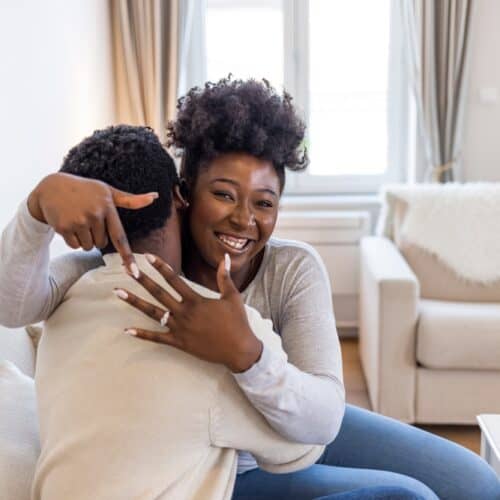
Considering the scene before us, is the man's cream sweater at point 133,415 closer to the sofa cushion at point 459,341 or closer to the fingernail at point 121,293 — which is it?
the fingernail at point 121,293

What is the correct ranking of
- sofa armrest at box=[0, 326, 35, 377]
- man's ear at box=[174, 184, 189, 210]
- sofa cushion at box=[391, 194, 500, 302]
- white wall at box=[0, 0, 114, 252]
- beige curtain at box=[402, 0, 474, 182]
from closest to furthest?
man's ear at box=[174, 184, 189, 210], sofa armrest at box=[0, 326, 35, 377], white wall at box=[0, 0, 114, 252], sofa cushion at box=[391, 194, 500, 302], beige curtain at box=[402, 0, 474, 182]

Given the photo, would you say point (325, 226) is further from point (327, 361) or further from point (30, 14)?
point (327, 361)

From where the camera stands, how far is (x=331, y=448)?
1.22 meters

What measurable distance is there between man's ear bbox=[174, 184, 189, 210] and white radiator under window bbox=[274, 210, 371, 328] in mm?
2319

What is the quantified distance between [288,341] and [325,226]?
7.77 feet

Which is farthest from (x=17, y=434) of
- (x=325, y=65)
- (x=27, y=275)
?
(x=325, y=65)

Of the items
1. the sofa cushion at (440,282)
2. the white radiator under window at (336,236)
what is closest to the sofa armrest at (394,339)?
the sofa cushion at (440,282)

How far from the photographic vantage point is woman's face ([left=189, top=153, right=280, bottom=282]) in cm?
105

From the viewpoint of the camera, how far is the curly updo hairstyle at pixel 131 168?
0.84 metres

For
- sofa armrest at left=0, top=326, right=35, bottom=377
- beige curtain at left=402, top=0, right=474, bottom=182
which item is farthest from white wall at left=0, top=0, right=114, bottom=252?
beige curtain at left=402, top=0, right=474, bottom=182

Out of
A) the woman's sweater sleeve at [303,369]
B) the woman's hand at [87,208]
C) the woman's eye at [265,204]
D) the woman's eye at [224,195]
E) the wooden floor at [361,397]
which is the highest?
the woman's hand at [87,208]

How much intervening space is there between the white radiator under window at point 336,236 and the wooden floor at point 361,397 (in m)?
0.31

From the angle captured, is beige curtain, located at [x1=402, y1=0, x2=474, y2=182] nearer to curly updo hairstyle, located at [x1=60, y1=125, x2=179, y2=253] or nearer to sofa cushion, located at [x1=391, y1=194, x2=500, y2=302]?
sofa cushion, located at [x1=391, y1=194, x2=500, y2=302]

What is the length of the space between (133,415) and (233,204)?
43 cm
